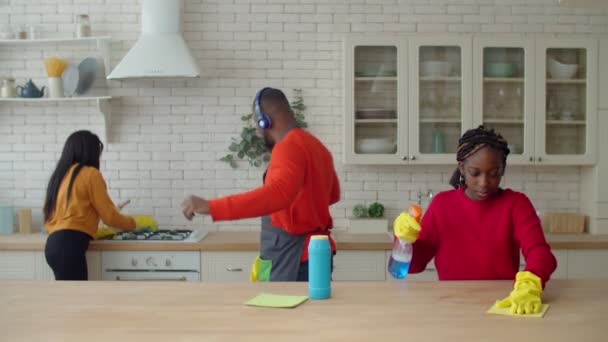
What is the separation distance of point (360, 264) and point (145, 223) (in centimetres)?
148

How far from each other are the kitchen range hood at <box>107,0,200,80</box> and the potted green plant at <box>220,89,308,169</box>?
580 millimetres

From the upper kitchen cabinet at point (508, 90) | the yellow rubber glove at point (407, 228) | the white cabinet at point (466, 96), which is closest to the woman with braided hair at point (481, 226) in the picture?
the yellow rubber glove at point (407, 228)

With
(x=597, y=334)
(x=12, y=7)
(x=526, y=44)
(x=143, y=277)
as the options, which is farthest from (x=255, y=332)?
(x=12, y=7)

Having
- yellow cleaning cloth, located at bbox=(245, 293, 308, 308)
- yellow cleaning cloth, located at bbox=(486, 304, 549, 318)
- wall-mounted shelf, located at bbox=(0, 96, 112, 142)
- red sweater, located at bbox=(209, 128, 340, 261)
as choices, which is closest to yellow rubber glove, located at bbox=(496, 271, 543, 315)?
yellow cleaning cloth, located at bbox=(486, 304, 549, 318)

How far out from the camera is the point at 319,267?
7.87 ft

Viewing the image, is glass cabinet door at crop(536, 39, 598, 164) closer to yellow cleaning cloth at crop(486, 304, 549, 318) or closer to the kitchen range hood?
the kitchen range hood

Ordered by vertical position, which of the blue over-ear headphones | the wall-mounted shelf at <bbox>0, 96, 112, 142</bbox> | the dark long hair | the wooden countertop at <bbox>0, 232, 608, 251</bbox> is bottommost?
the wooden countertop at <bbox>0, 232, 608, 251</bbox>

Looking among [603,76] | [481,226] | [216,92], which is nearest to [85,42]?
[216,92]

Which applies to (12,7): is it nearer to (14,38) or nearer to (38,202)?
(14,38)

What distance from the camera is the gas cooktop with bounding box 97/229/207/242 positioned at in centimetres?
448

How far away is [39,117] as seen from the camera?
5035mm

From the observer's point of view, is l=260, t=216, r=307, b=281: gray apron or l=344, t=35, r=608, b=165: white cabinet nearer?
l=260, t=216, r=307, b=281: gray apron

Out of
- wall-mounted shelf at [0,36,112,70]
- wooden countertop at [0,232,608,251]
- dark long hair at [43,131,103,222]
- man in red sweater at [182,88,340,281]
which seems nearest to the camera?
man in red sweater at [182,88,340,281]

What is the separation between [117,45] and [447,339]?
3.74 metres
